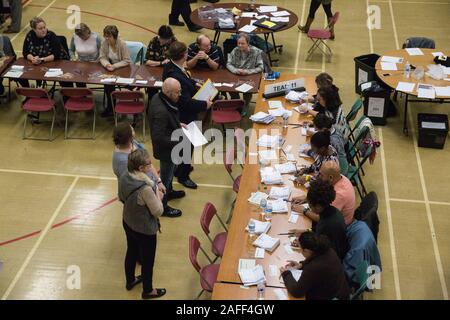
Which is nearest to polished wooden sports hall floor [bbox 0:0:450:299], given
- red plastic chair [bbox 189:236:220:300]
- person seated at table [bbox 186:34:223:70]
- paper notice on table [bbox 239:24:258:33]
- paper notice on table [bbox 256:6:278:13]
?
red plastic chair [bbox 189:236:220:300]

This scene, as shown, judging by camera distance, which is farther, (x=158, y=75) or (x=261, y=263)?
(x=158, y=75)

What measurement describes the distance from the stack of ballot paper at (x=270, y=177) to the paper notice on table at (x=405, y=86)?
329 centimetres

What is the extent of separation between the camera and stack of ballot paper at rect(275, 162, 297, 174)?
6.90 m

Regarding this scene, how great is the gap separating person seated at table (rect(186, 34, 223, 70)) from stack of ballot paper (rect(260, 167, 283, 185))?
3.12 m

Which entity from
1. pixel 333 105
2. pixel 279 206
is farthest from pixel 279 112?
pixel 279 206

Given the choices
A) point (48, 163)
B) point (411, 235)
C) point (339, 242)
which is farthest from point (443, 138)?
point (48, 163)

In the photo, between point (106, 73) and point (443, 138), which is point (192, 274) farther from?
point (443, 138)

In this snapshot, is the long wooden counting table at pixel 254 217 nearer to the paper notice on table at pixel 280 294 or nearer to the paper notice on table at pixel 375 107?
the paper notice on table at pixel 280 294

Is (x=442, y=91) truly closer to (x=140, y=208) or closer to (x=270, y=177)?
(x=270, y=177)

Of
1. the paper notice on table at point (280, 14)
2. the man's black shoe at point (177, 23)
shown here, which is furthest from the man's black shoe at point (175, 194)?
the man's black shoe at point (177, 23)

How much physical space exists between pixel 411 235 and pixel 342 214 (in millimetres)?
1757

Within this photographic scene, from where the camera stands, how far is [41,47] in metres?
9.73

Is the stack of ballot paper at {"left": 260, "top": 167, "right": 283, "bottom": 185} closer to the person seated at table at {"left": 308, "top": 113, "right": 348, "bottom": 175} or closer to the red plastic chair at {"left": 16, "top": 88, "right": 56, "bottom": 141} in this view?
the person seated at table at {"left": 308, "top": 113, "right": 348, "bottom": 175}

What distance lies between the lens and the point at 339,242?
5.59 metres
